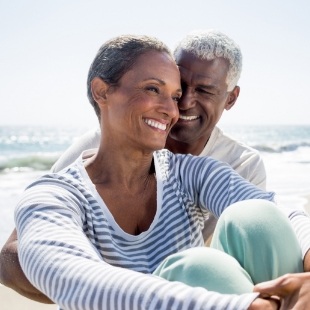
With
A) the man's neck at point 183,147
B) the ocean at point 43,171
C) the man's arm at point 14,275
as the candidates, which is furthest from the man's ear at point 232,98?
the ocean at point 43,171

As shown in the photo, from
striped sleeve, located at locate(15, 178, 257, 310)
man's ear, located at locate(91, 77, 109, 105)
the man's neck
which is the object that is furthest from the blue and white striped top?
the man's neck

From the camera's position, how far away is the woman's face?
2012 millimetres

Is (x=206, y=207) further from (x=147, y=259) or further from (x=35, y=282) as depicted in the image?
(x=35, y=282)

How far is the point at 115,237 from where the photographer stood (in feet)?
6.15

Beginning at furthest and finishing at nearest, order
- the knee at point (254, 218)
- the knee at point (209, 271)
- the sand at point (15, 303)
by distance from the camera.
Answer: the sand at point (15, 303), the knee at point (254, 218), the knee at point (209, 271)

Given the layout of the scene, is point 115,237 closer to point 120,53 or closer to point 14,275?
point 14,275

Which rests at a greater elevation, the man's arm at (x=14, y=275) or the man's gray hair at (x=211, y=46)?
the man's gray hair at (x=211, y=46)

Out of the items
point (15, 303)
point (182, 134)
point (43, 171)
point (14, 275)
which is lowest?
point (43, 171)

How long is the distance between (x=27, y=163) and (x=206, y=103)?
13.4 meters

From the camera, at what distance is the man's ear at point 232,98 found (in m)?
3.15

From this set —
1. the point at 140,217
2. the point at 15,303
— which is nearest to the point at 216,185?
the point at 140,217

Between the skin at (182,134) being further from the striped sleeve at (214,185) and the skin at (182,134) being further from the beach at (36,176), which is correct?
the beach at (36,176)

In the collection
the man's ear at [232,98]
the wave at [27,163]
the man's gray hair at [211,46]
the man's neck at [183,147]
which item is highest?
the man's gray hair at [211,46]

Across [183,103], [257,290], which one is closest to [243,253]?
[257,290]
